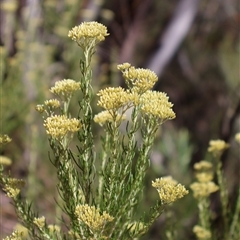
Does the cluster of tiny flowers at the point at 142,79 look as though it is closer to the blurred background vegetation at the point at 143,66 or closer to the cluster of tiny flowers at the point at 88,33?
the cluster of tiny flowers at the point at 88,33

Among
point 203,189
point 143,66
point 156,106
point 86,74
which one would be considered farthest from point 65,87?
point 143,66

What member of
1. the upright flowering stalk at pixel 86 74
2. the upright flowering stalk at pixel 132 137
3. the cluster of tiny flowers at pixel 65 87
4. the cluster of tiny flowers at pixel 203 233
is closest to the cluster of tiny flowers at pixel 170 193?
the upright flowering stalk at pixel 132 137

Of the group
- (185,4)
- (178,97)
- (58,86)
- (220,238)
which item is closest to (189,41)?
(178,97)

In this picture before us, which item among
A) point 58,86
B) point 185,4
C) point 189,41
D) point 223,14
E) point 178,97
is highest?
point 223,14

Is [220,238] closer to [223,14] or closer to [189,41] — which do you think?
[189,41]

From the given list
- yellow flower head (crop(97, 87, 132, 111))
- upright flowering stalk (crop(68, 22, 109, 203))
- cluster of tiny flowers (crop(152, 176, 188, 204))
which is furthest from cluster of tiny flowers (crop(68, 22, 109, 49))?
cluster of tiny flowers (crop(152, 176, 188, 204))

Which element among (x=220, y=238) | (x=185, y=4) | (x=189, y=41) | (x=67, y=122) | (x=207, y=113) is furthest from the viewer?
(x=189, y=41)
